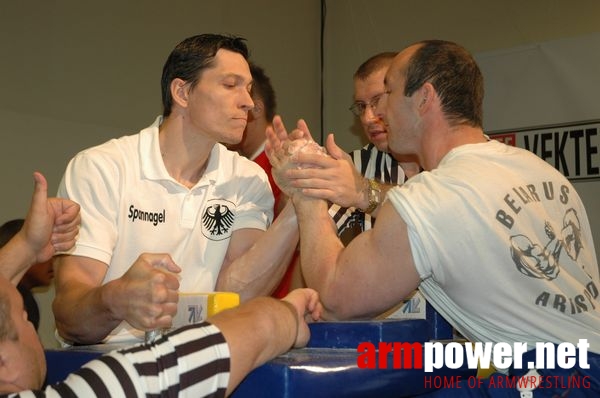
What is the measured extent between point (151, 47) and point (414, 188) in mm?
2964

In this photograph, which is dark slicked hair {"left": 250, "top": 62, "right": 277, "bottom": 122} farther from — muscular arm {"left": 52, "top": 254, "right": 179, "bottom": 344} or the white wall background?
muscular arm {"left": 52, "top": 254, "right": 179, "bottom": 344}

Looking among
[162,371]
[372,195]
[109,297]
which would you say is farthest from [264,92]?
[162,371]

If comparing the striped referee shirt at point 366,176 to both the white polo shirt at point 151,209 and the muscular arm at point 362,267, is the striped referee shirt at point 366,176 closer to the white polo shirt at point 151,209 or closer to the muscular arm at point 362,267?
the white polo shirt at point 151,209

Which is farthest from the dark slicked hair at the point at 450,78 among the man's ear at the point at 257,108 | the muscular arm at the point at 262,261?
the man's ear at the point at 257,108

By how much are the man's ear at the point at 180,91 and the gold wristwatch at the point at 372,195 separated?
25.7 inches

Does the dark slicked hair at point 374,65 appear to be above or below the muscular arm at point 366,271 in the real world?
above

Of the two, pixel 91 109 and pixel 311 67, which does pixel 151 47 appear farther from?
pixel 311 67

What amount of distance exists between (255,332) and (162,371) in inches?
8.1

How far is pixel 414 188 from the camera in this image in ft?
5.47

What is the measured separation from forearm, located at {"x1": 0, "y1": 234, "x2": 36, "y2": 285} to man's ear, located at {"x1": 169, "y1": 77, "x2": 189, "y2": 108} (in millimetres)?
814

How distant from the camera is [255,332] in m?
1.20

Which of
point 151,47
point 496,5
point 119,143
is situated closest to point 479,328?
point 119,143

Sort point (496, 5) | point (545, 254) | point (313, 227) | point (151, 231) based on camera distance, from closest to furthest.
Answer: point (545, 254) < point (313, 227) < point (151, 231) < point (496, 5)

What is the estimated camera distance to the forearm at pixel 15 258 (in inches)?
64.3
